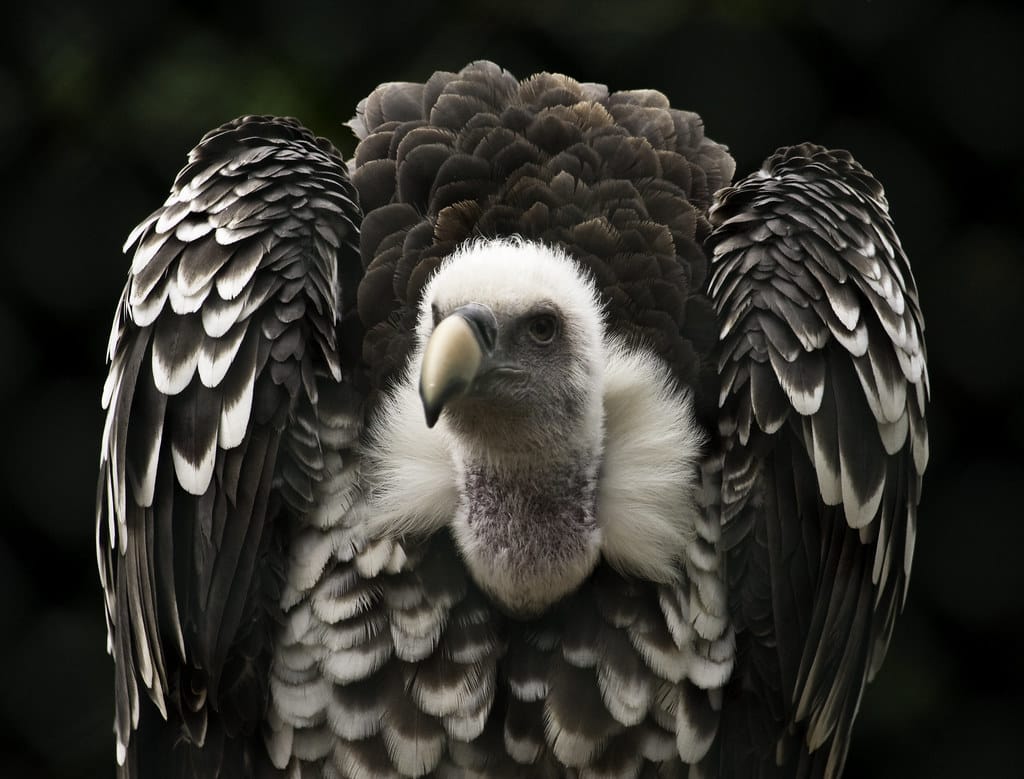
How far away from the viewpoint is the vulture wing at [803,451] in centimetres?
Result: 207

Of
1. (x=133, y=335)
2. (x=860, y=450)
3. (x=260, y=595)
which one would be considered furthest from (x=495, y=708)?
(x=133, y=335)

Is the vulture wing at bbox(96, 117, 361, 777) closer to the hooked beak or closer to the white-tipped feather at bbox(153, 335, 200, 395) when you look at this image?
the white-tipped feather at bbox(153, 335, 200, 395)

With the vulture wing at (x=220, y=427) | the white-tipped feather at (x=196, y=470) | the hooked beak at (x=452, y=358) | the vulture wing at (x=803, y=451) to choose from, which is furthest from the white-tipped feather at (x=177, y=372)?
the vulture wing at (x=803, y=451)

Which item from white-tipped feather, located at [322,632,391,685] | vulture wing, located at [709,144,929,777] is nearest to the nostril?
vulture wing, located at [709,144,929,777]

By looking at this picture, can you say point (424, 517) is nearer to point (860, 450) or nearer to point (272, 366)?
point (272, 366)

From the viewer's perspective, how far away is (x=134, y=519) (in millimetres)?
2166

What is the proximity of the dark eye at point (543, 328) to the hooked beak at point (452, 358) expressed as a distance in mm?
124

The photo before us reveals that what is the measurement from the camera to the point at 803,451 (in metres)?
2.06

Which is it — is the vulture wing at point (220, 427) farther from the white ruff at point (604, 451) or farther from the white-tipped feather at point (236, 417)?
the white ruff at point (604, 451)

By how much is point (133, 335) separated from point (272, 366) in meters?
0.31

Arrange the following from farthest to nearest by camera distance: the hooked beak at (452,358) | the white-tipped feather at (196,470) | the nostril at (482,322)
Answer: the white-tipped feather at (196,470) → the nostril at (482,322) → the hooked beak at (452,358)

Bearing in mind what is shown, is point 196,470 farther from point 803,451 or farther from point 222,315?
point 803,451

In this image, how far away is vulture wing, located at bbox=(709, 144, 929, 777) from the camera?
207 cm

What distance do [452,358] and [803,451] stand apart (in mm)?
602
